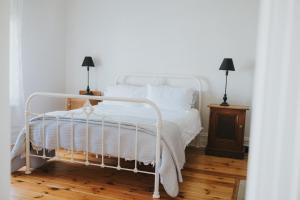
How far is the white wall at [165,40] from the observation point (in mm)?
3652

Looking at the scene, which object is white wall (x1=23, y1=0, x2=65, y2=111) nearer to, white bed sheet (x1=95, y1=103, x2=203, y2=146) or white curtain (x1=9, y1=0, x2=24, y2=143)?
white curtain (x1=9, y1=0, x2=24, y2=143)

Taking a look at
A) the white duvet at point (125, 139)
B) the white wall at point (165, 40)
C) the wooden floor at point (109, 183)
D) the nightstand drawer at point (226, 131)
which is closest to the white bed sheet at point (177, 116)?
the white duvet at point (125, 139)

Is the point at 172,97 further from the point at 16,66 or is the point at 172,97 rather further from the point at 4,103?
the point at 4,103

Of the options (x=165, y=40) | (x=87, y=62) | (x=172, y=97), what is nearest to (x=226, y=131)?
(x=172, y=97)

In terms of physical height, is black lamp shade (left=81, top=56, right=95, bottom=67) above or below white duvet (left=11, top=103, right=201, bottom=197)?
above

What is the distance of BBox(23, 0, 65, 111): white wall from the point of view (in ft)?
12.6

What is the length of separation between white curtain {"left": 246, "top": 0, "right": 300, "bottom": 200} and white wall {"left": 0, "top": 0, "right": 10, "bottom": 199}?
60 cm

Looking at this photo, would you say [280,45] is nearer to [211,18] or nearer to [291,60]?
[291,60]

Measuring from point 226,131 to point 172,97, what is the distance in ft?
2.69

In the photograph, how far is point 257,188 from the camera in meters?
0.57

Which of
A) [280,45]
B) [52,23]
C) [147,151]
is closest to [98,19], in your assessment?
[52,23]

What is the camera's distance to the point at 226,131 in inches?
137

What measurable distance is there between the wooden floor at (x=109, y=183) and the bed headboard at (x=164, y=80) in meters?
1.20

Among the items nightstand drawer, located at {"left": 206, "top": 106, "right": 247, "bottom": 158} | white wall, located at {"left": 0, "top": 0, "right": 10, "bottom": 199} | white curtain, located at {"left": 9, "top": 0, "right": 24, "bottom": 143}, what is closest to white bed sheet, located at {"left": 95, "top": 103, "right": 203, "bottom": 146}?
nightstand drawer, located at {"left": 206, "top": 106, "right": 247, "bottom": 158}
